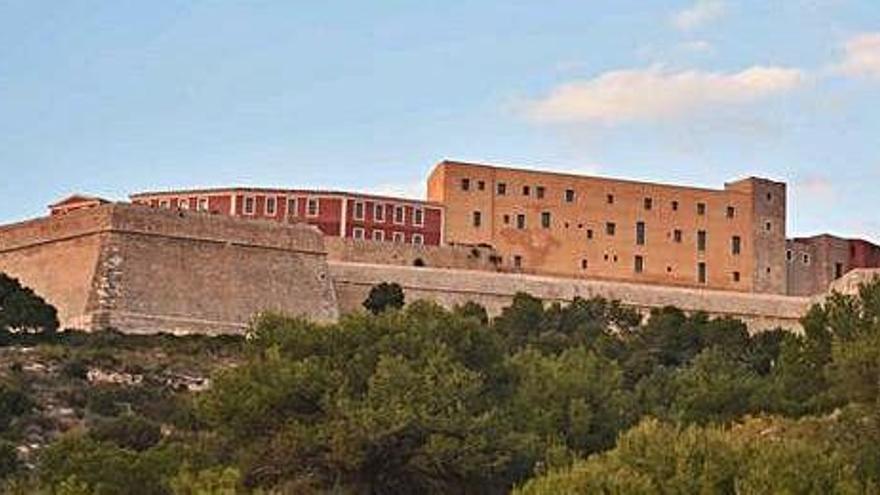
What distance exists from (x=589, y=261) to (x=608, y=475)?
4208 cm

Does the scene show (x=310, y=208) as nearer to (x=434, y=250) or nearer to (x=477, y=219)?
(x=434, y=250)

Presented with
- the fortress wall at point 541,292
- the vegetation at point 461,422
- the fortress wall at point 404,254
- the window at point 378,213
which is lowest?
the vegetation at point 461,422

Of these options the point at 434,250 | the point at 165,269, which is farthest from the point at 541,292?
the point at 165,269

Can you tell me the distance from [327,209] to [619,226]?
1134 centimetres

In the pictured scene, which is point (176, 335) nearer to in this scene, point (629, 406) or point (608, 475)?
point (629, 406)

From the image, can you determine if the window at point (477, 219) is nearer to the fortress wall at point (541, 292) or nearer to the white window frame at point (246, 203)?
the fortress wall at point (541, 292)

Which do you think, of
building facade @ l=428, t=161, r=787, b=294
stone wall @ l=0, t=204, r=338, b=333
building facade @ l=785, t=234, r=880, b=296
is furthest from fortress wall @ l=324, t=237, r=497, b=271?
building facade @ l=785, t=234, r=880, b=296

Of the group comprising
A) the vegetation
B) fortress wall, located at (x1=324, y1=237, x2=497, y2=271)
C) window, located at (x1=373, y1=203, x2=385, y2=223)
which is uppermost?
window, located at (x1=373, y1=203, x2=385, y2=223)

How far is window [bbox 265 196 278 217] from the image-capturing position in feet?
203

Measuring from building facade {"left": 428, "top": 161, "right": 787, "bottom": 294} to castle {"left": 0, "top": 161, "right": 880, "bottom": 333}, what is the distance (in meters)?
0.05

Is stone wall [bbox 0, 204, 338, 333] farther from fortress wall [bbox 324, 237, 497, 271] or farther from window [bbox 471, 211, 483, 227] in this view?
window [bbox 471, 211, 483, 227]

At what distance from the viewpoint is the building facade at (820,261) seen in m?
70.2

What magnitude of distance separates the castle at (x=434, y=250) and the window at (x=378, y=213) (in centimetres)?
3

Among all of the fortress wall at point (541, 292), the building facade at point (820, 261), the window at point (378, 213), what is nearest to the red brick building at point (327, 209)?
the window at point (378, 213)
